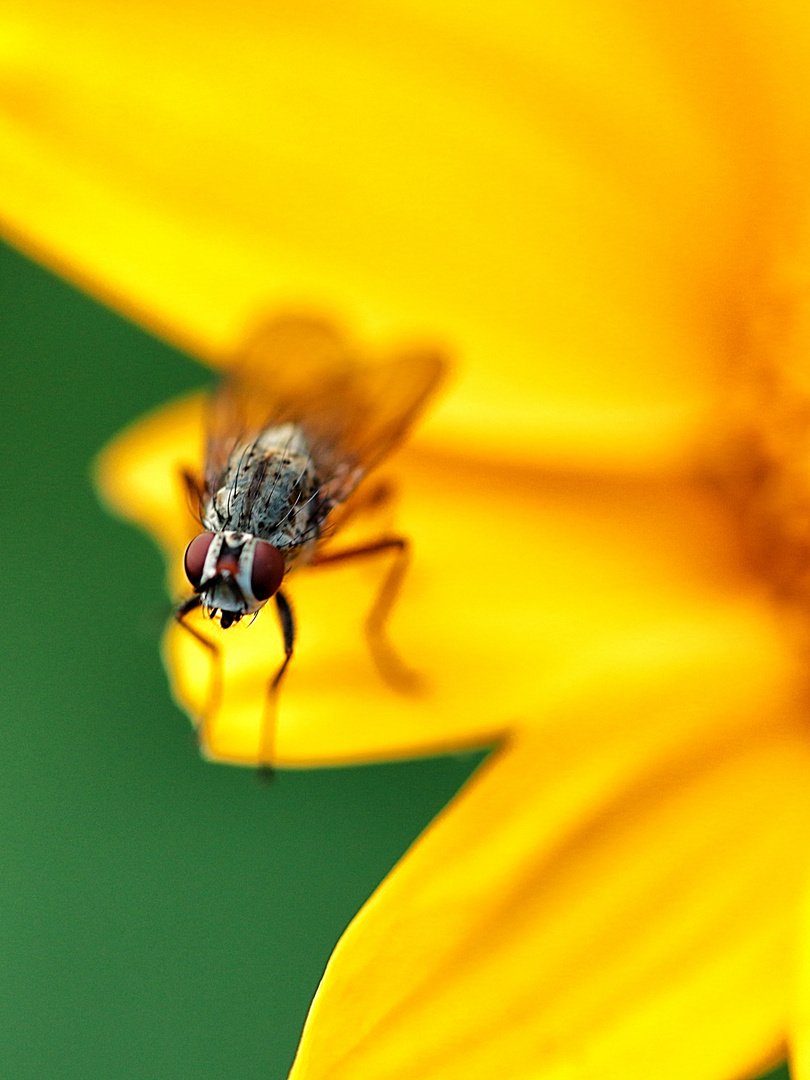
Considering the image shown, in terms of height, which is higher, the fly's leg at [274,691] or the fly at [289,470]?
the fly at [289,470]

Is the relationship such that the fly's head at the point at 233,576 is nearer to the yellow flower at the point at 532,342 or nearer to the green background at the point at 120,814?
the yellow flower at the point at 532,342

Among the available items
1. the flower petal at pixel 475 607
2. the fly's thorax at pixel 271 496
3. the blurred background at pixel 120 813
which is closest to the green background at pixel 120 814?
the blurred background at pixel 120 813

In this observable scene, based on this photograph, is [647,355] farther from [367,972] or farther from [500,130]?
[367,972]

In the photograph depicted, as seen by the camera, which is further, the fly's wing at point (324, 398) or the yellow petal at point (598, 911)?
the fly's wing at point (324, 398)

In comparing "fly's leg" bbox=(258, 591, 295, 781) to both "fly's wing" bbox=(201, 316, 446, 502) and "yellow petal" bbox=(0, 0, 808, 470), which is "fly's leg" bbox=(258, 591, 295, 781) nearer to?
"fly's wing" bbox=(201, 316, 446, 502)

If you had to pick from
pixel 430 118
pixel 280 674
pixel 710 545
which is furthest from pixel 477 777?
pixel 430 118

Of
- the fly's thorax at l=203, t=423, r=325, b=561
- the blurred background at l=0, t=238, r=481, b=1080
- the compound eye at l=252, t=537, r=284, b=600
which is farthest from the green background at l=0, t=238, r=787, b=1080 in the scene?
the compound eye at l=252, t=537, r=284, b=600

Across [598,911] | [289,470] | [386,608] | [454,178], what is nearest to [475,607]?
[386,608]
